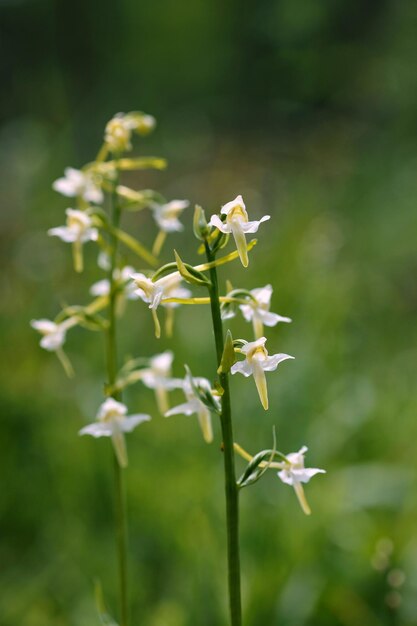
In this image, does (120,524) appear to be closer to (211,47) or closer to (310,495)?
(310,495)

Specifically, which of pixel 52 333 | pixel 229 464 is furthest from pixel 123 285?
pixel 229 464

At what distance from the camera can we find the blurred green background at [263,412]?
2.19 m

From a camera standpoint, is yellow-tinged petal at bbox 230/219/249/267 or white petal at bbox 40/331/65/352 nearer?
yellow-tinged petal at bbox 230/219/249/267

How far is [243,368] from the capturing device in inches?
48.0

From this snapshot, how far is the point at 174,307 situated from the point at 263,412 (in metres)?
1.11

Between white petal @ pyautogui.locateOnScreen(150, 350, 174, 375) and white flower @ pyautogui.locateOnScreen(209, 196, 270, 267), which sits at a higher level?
white flower @ pyautogui.locateOnScreen(209, 196, 270, 267)

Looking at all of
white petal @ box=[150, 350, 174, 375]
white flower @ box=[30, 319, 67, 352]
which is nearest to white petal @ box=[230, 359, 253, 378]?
white petal @ box=[150, 350, 174, 375]

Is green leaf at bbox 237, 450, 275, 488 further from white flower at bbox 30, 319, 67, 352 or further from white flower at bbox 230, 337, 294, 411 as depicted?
white flower at bbox 30, 319, 67, 352

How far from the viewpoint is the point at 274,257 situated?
12.7ft

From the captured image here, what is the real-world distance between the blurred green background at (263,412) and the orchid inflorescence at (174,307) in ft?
2.09

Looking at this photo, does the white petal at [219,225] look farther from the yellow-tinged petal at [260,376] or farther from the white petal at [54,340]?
the white petal at [54,340]

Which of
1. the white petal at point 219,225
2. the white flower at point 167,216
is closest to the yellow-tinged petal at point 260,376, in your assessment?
the white petal at point 219,225

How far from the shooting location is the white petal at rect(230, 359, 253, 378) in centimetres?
120

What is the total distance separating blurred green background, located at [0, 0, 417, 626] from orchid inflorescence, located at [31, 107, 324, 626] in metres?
0.64
